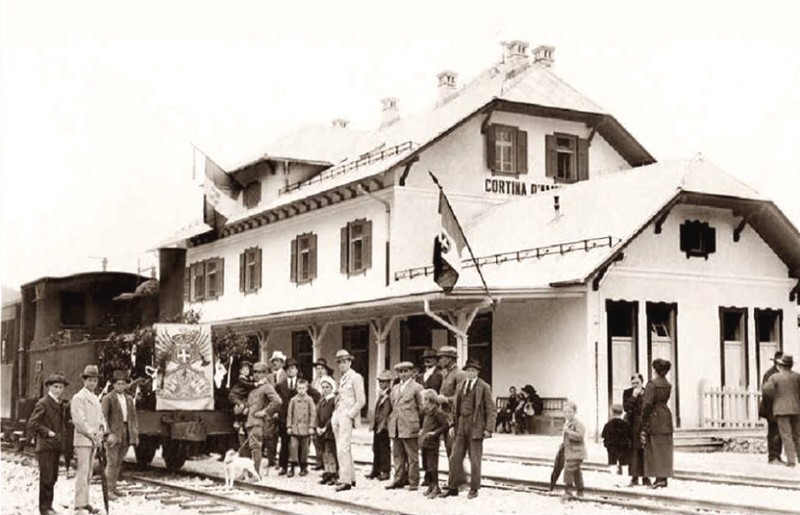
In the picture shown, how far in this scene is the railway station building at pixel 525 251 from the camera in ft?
61.5

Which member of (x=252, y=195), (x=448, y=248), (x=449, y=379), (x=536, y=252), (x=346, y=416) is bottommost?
(x=346, y=416)

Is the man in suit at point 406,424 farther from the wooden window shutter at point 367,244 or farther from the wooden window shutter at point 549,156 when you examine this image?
the wooden window shutter at point 549,156

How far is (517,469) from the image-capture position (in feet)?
47.8

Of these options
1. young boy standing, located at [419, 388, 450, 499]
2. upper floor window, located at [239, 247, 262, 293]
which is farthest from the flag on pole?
upper floor window, located at [239, 247, 262, 293]

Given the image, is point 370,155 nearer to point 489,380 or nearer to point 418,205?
point 418,205

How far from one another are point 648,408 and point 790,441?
8.01 feet

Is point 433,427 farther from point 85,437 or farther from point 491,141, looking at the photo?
point 491,141

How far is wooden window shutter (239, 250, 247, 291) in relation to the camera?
1189 inches

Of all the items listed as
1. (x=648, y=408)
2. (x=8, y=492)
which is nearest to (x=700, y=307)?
(x=648, y=408)

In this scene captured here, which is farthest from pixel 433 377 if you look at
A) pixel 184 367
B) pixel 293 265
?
pixel 293 265

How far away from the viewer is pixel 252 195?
30.0m

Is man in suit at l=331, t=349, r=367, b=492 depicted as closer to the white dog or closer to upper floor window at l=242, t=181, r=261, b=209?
the white dog

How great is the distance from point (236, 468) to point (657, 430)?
4.81 meters

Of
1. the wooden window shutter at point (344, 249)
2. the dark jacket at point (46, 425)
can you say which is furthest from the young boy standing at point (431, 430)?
the wooden window shutter at point (344, 249)
